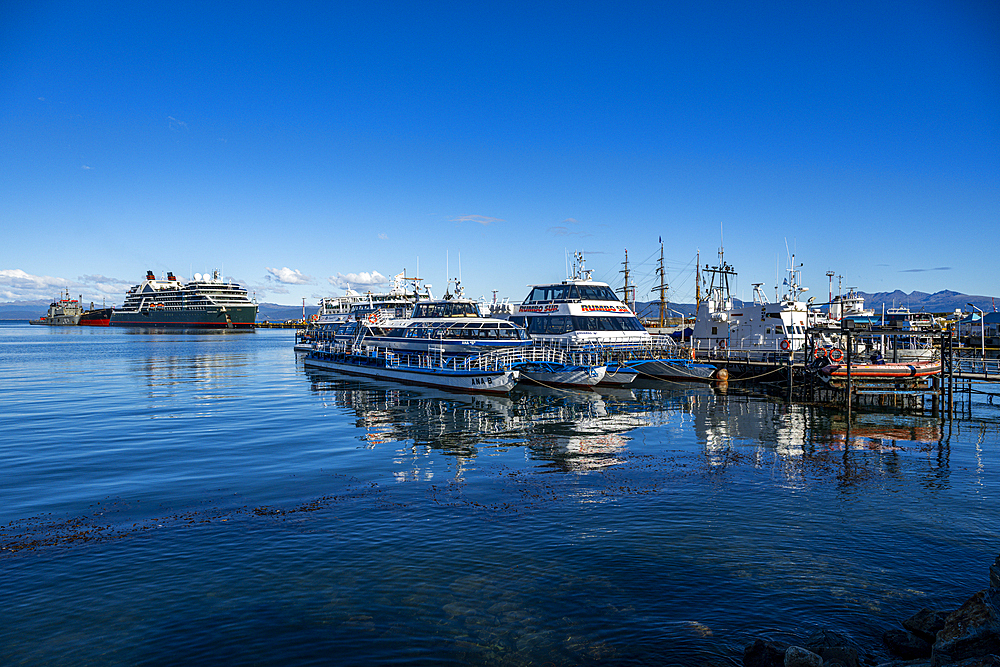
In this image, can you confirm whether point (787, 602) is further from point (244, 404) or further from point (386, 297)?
point (386, 297)

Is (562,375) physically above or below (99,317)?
below

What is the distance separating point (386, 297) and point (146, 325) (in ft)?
451

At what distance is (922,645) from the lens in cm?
812

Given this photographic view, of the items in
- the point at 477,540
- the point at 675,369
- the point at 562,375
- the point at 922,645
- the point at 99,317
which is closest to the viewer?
the point at 922,645

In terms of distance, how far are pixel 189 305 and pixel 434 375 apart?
15397 centimetres

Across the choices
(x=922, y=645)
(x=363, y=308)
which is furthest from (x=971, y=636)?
(x=363, y=308)

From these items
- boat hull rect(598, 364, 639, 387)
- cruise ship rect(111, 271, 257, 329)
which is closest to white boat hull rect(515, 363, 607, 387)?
boat hull rect(598, 364, 639, 387)

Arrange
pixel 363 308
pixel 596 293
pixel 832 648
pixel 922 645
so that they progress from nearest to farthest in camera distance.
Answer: pixel 832 648 < pixel 922 645 < pixel 596 293 < pixel 363 308

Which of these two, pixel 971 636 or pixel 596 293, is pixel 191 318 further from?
pixel 971 636

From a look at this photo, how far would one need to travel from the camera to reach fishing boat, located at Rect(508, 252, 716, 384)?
4006cm

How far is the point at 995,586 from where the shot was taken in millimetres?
9070

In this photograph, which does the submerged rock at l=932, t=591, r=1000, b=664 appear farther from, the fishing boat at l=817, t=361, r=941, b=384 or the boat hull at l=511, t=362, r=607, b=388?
the boat hull at l=511, t=362, r=607, b=388

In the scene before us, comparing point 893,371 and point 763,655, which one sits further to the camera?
point 893,371

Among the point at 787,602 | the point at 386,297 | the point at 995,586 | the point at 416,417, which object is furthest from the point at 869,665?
the point at 386,297
